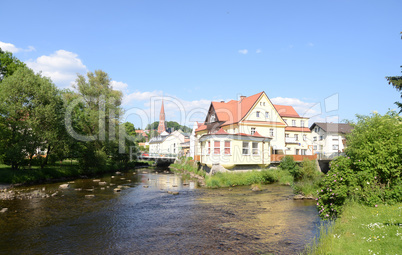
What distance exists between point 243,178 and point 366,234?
19.5 m

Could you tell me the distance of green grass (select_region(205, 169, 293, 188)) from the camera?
2572 cm

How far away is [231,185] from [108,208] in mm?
13213

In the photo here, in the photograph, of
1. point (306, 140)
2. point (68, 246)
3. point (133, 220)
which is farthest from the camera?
point (306, 140)

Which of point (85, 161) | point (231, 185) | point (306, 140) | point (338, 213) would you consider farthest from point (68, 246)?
point (306, 140)

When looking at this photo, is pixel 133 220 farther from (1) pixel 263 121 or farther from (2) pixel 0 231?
(1) pixel 263 121

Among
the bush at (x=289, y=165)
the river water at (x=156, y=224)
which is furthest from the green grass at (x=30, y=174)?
the bush at (x=289, y=165)

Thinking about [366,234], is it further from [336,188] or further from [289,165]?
[289,165]

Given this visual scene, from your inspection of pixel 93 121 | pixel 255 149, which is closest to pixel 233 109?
pixel 255 149

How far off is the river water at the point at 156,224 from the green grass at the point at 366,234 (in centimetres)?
166

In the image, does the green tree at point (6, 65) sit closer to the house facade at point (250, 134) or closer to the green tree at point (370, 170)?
the house facade at point (250, 134)

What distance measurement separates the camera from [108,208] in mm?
16094

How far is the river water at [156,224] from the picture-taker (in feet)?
32.0

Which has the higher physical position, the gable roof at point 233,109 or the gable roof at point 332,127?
the gable roof at point 233,109

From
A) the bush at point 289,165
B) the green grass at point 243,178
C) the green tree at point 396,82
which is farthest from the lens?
the bush at point 289,165
